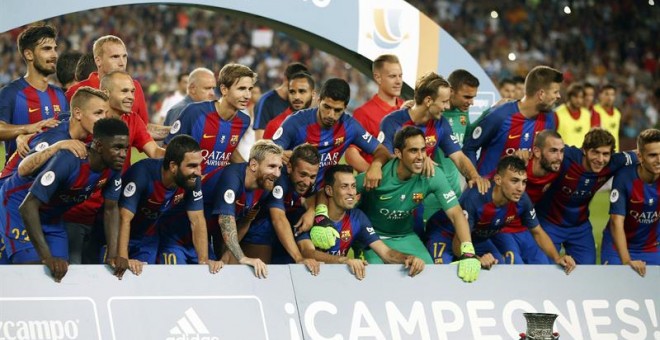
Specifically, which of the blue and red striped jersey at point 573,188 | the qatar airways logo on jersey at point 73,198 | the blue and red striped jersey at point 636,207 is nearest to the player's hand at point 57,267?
the qatar airways logo on jersey at point 73,198

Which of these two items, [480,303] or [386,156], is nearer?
[480,303]

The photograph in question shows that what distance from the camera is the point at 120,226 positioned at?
25.8ft

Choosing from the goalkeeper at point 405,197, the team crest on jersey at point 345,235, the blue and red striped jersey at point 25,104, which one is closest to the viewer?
the blue and red striped jersey at point 25,104

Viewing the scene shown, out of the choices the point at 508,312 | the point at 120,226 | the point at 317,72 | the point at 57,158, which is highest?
the point at 317,72

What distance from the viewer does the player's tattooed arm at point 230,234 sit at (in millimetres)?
8055

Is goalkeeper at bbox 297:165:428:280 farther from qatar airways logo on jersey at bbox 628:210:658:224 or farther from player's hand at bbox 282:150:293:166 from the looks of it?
qatar airways logo on jersey at bbox 628:210:658:224

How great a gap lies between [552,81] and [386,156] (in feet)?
5.62

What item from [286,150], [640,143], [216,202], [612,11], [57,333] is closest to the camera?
[57,333]

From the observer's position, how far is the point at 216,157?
29.9 ft

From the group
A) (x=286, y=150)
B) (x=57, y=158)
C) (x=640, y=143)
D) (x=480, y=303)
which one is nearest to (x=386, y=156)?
(x=286, y=150)

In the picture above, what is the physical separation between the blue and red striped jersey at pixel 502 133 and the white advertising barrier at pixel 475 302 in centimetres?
156

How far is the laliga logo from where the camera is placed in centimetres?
1063

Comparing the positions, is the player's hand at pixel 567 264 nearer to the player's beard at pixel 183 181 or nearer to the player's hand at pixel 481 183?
the player's hand at pixel 481 183

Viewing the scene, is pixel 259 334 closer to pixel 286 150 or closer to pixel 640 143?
pixel 286 150
